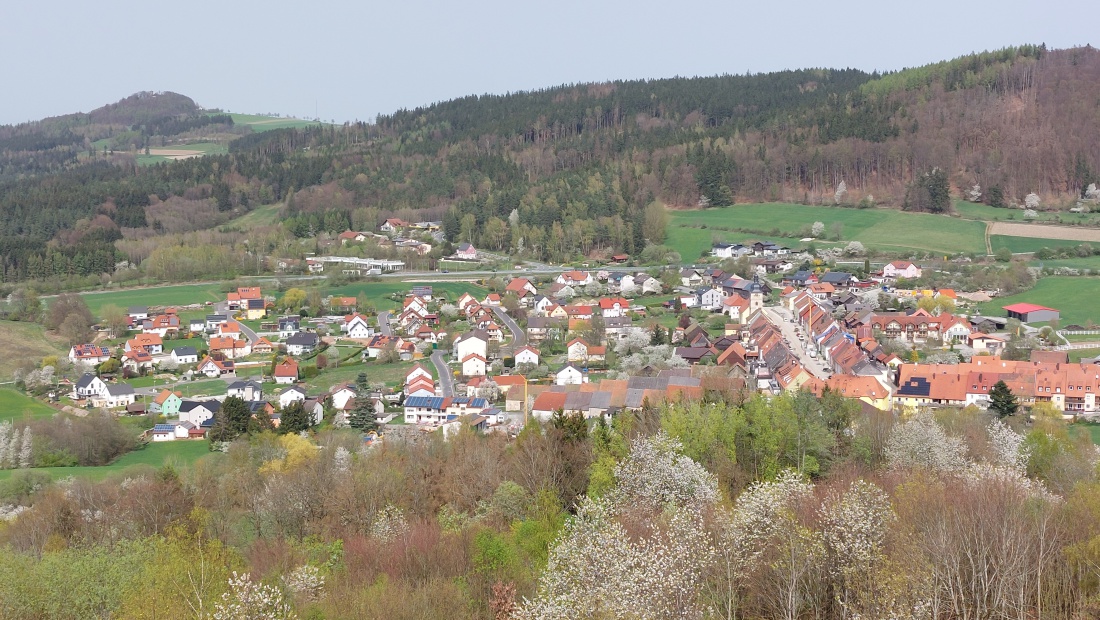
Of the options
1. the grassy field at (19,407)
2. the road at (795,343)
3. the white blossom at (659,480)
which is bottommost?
the road at (795,343)

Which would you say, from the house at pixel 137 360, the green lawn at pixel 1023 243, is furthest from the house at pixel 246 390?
the green lawn at pixel 1023 243

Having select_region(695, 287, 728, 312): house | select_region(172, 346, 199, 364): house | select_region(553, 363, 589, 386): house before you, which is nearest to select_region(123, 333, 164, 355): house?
select_region(172, 346, 199, 364): house

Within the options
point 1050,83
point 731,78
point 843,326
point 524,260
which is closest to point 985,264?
point 843,326

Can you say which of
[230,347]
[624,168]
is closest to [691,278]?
[230,347]

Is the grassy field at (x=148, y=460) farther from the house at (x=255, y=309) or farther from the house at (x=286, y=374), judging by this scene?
the house at (x=255, y=309)

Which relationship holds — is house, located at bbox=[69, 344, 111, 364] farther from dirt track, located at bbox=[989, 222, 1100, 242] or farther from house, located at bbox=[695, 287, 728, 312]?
dirt track, located at bbox=[989, 222, 1100, 242]

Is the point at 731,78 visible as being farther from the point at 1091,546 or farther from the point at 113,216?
A: the point at 1091,546
